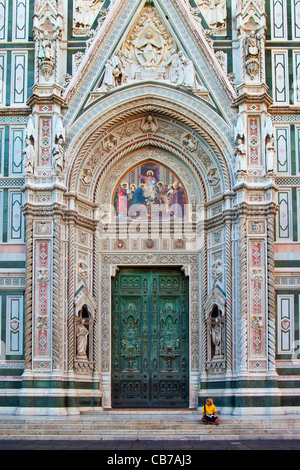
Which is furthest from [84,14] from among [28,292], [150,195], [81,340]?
[81,340]

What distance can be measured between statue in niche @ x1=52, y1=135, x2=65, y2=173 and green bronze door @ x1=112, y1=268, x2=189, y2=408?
12.1 feet

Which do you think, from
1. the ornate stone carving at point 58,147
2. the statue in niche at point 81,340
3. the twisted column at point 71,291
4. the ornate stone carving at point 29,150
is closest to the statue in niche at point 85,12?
the ornate stone carving at point 58,147

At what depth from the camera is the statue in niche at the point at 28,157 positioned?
68.4ft

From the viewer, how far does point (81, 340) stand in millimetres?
20906

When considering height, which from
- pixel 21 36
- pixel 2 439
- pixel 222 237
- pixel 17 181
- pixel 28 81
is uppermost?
pixel 21 36

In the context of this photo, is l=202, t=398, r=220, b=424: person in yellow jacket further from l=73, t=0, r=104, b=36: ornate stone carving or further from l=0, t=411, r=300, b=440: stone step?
l=73, t=0, r=104, b=36: ornate stone carving

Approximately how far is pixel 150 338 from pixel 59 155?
235 inches

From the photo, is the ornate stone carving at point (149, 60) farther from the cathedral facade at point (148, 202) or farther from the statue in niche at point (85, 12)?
the statue in niche at point (85, 12)

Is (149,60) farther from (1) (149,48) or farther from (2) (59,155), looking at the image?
(2) (59,155)

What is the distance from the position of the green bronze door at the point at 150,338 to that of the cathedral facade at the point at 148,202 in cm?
4
